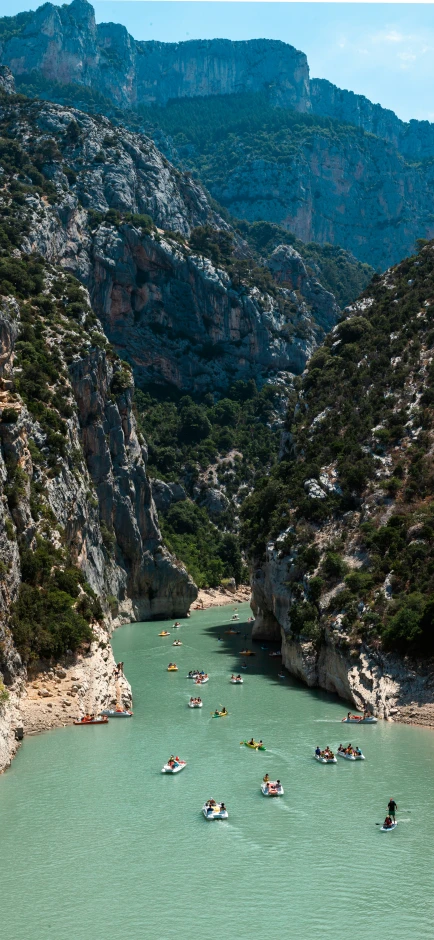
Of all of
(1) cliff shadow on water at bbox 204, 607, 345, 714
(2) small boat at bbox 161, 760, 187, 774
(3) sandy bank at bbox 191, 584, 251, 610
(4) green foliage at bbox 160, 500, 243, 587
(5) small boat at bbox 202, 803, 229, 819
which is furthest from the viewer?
(4) green foliage at bbox 160, 500, 243, 587

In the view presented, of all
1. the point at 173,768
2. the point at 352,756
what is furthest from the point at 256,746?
the point at 173,768

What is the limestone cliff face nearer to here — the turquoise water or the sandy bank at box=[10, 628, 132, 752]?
the sandy bank at box=[10, 628, 132, 752]

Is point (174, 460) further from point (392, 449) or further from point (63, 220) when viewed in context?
point (392, 449)

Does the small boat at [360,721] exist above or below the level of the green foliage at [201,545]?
below

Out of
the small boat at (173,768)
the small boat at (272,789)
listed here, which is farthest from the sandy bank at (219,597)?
the small boat at (272,789)

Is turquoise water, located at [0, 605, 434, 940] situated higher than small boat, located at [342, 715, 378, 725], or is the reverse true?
small boat, located at [342, 715, 378, 725]

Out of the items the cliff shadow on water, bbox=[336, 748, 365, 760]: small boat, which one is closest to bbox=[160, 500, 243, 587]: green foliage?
the cliff shadow on water

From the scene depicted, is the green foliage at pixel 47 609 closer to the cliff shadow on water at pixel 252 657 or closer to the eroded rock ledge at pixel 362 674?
the eroded rock ledge at pixel 362 674
